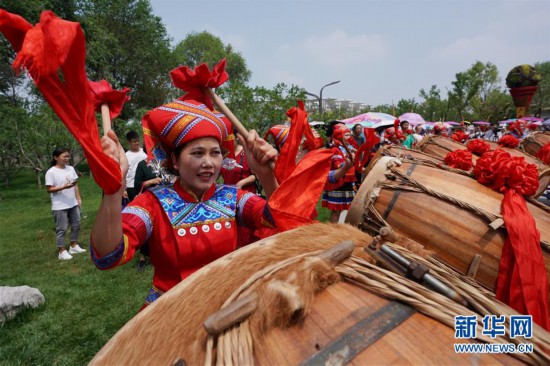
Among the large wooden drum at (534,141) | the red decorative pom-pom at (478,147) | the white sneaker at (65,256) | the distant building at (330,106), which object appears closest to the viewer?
the red decorative pom-pom at (478,147)

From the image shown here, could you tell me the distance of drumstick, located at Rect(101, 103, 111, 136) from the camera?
1336 mm

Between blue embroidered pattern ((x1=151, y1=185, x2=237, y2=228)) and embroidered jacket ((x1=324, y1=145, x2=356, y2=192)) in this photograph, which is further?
embroidered jacket ((x1=324, y1=145, x2=356, y2=192))

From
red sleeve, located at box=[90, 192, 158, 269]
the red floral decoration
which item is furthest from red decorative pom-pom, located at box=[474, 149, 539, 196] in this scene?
red sleeve, located at box=[90, 192, 158, 269]

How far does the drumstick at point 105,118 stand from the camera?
52.6 inches

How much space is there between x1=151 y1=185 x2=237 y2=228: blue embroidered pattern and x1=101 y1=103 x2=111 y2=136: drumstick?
469 millimetres

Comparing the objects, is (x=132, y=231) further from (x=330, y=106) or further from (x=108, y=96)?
(x=330, y=106)

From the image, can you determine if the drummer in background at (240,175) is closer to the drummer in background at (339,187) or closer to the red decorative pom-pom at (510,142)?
the drummer in background at (339,187)

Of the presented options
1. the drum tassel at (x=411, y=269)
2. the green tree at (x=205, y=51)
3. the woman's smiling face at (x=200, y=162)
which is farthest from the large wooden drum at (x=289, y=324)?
the green tree at (x=205, y=51)

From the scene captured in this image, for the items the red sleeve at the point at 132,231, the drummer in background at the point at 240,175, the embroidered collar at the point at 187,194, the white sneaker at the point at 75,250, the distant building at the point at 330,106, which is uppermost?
the distant building at the point at 330,106

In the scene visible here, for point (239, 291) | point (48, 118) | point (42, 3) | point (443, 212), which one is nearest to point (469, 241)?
point (443, 212)

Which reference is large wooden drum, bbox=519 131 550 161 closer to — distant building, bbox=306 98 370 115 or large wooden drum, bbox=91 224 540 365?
distant building, bbox=306 98 370 115

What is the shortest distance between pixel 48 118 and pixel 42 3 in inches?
280

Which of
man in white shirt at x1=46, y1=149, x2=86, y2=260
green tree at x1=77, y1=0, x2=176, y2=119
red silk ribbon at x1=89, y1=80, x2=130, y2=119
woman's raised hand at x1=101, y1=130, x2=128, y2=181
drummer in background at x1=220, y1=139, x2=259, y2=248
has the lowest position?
man in white shirt at x1=46, y1=149, x2=86, y2=260

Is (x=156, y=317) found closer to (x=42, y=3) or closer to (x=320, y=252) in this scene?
(x=320, y=252)
